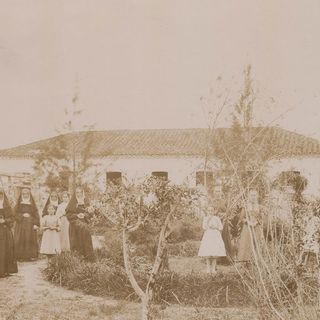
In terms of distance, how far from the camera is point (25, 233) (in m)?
7.33

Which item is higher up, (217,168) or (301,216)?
(217,168)

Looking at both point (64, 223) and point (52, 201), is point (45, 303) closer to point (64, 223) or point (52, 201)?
point (64, 223)

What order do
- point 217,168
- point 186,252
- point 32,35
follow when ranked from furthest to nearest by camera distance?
point 217,168
point 186,252
point 32,35

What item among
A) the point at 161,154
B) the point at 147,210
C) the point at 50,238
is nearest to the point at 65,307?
the point at 147,210

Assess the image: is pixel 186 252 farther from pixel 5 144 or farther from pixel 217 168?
pixel 5 144

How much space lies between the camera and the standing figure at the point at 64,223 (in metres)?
7.18

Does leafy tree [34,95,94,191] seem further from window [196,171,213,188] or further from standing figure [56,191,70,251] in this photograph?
window [196,171,213,188]

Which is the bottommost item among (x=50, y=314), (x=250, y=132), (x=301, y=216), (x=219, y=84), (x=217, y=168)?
(x=50, y=314)

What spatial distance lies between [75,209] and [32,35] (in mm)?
2556

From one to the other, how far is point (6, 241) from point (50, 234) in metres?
0.86

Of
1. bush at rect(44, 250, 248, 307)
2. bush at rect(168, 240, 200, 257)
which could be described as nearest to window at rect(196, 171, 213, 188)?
bush at rect(168, 240, 200, 257)

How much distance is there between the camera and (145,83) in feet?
20.5

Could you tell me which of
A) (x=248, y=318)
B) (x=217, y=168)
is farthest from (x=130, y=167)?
(x=248, y=318)

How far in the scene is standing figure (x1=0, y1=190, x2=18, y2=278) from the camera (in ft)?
20.7
